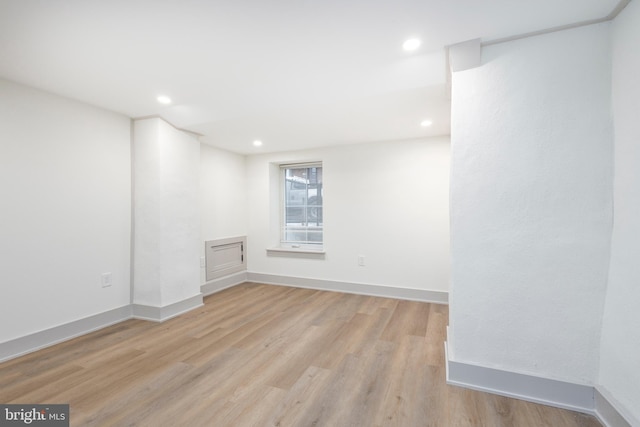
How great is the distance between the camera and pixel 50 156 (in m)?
2.35

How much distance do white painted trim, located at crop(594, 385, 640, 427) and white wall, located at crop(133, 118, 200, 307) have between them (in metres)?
3.44

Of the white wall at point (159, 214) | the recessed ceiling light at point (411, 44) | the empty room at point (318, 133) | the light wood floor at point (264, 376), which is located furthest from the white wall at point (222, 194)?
the recessed ceiling light at point (411, 44)

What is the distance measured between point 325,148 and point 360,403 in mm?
3141

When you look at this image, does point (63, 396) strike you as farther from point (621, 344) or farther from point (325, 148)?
point (325, 148)

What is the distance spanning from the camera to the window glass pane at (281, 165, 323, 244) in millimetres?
4316

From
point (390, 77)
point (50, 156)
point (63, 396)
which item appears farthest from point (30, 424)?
point (390, 77)

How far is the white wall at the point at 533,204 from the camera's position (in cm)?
153

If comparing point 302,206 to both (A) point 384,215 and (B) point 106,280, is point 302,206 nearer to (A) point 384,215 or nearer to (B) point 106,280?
(A) point 384,215

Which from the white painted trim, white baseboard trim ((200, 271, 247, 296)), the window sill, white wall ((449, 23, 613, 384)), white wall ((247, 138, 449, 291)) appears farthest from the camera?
the window sill

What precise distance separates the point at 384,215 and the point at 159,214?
104 inches

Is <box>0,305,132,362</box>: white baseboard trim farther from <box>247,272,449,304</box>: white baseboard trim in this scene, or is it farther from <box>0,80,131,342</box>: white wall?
<box>247,272,449,304</box>: white baseboard trim

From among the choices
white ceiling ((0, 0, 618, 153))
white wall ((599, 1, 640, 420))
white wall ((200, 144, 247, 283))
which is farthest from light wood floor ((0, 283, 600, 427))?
white ceiling ((0, 0, 618, 153))

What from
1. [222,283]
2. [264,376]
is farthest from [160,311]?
[264,376]

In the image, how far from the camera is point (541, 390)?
1610 mm
